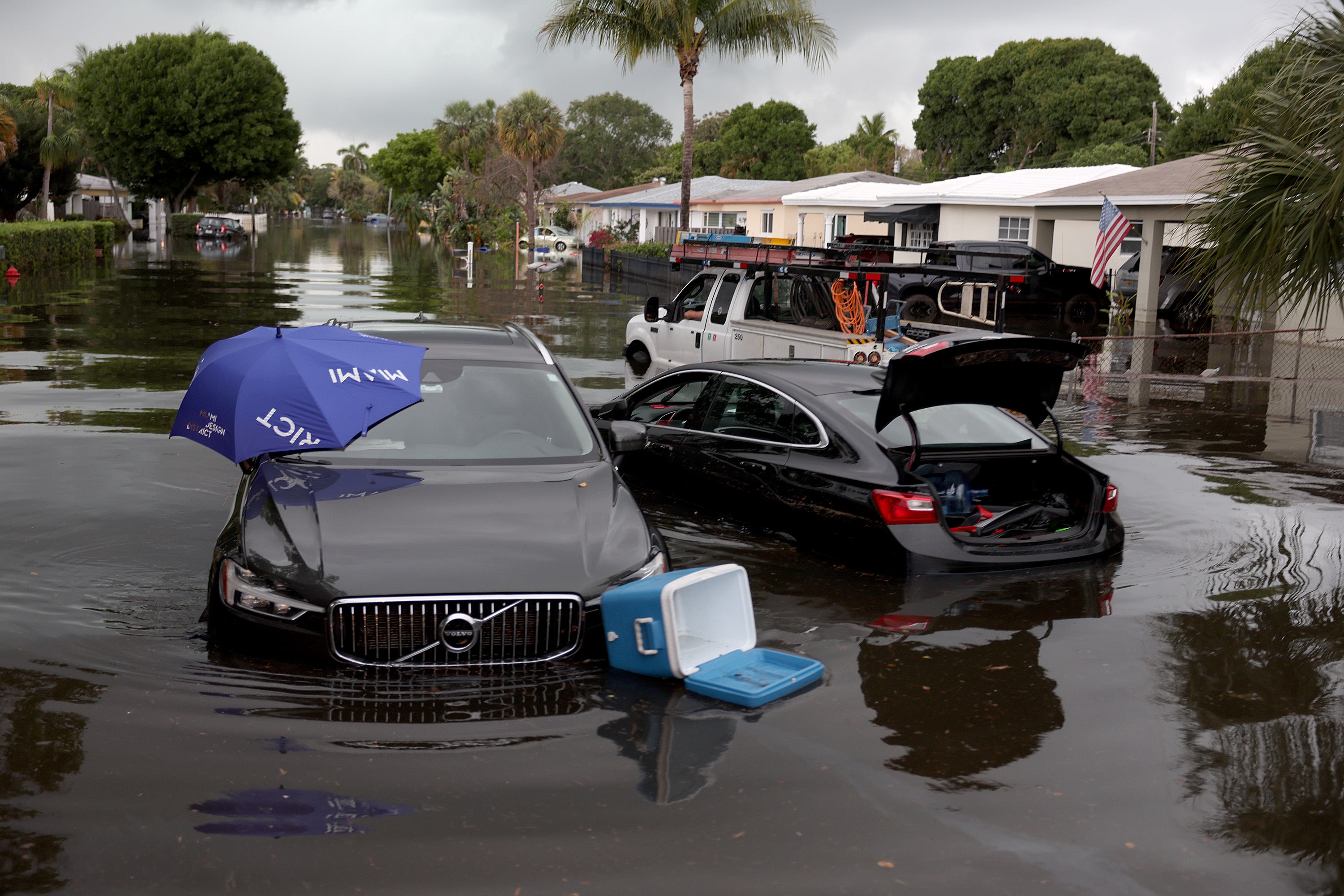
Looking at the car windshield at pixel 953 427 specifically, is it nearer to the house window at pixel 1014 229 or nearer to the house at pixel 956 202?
the house at pixel 956 202

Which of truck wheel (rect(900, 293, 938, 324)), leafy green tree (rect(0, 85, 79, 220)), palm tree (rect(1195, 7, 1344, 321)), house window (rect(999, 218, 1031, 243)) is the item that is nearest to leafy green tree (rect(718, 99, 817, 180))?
leafy green tree (rect(0, 85, 79, 220))

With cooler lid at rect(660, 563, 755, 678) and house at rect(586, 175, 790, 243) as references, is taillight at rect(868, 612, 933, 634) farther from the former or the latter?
house at rect(586, 175, 790, 243)

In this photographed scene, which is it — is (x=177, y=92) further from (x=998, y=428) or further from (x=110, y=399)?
(x=998, y=428)

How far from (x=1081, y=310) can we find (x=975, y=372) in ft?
73.3

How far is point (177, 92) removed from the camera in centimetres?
6650

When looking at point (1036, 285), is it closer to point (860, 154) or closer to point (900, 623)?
point (900, 623)


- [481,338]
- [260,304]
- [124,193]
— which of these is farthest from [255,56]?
[481,338]

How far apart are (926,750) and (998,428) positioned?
3.34 meters

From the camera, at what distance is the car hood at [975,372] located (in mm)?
6555

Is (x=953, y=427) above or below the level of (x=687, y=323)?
below

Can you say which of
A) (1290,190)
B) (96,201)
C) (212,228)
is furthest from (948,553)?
(96,201)

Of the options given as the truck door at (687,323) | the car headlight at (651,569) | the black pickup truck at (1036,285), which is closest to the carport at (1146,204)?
the black pickup truck at (1036,285)

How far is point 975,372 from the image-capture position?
6824mm

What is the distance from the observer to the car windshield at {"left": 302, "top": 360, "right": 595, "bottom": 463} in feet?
20.1
